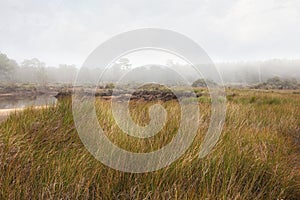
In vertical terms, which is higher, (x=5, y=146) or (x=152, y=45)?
(x=152, y=45)

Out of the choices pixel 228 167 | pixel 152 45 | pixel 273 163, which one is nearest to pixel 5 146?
pixel 228 167

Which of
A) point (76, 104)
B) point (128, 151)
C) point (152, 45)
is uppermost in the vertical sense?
point (152, 45)

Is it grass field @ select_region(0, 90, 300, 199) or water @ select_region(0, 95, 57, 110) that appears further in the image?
water @ select_region(0, 95, 57, 110)

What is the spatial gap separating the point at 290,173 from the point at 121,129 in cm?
216

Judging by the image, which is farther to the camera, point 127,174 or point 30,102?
point 30,102

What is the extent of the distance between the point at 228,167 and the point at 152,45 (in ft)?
7.90

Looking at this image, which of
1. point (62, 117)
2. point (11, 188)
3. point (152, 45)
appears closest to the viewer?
point (11, 188)

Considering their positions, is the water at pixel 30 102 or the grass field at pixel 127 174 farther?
the water at pixel 30 102

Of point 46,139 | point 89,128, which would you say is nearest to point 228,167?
point 89,128

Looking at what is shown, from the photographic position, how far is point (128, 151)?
2.59m

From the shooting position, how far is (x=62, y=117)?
12.0ft

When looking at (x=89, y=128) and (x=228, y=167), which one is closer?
(x=228, y=167)

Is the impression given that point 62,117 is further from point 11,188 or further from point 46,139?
point 11,188

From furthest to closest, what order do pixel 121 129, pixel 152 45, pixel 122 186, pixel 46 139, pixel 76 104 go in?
pixel 76 104
pixel 152 45
pixel 121 129
pixel 46 139
pixel 122 186
